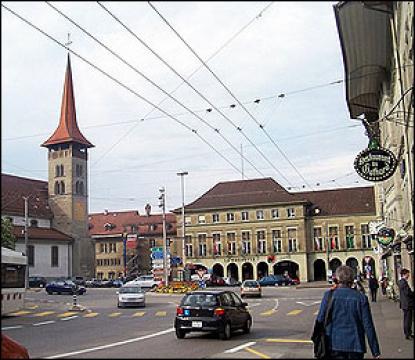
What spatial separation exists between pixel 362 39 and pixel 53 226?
9194 centimetres

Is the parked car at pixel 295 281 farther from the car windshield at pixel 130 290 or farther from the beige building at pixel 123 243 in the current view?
the car windshield at pixel 130 290

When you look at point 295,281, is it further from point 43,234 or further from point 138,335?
point 138,335

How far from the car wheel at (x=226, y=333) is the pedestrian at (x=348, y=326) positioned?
1105 cm

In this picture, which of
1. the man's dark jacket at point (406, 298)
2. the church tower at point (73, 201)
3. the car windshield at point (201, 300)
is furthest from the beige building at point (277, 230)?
the man's dark jacket at point (406, 298)

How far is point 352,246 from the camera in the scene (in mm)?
95688

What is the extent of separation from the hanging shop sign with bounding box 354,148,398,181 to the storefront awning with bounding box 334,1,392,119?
8.86 ft

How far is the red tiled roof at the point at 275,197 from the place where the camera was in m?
98.1

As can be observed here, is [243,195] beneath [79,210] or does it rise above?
above

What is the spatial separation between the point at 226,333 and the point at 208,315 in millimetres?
788

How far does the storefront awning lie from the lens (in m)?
11.3

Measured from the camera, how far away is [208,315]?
63.3 ft

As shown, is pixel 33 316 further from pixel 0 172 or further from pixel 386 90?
pixel 0 172

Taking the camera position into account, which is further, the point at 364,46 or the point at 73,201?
the point at 73,201

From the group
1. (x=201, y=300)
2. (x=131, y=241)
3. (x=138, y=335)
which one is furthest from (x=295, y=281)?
(x=201, y=300)
